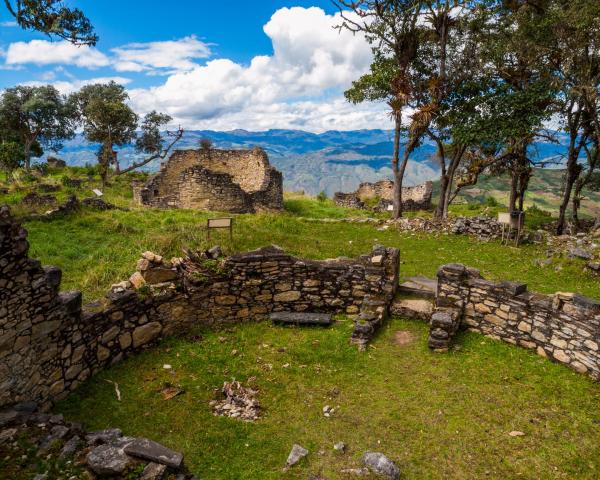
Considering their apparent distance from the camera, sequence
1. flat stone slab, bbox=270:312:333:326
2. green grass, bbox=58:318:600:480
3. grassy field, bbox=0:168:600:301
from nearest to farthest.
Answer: green grass, bbox=58:318:600:480
flat stone slab, bbox=270:312:333:326
grassy field, bbox=0:168:600:301

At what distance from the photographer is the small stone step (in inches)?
415

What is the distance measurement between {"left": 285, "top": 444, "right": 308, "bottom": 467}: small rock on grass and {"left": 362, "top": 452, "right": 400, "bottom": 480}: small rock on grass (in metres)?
0.93

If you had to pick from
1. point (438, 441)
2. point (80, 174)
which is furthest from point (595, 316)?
point (80, 174)

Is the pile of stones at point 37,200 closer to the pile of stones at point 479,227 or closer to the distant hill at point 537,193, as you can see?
the pile of stones at point 479,227

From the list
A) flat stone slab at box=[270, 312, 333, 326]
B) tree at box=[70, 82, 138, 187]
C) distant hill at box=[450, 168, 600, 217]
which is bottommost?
distant hill at box=[450, 168, 600, 217]

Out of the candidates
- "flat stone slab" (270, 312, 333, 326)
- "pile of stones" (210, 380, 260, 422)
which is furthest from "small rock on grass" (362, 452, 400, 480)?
"flat stone slab" (270, 312, 333, 326)

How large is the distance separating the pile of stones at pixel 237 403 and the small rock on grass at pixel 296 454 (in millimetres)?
1176

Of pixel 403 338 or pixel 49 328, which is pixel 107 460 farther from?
pixel 403 338

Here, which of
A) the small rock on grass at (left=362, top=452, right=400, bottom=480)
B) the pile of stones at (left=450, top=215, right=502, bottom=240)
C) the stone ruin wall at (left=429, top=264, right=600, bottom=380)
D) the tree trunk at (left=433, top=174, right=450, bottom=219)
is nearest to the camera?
the small rock on grass at (left=362, top=452, right=400, bottom=480)

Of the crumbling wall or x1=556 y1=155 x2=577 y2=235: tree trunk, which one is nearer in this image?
the crumbling wall

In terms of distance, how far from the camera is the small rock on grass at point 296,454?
5918 millimetres

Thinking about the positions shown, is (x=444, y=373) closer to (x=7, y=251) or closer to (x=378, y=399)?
(x=378, y=399)

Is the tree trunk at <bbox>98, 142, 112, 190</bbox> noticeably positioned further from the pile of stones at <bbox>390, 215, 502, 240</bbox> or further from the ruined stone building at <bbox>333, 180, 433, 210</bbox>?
the pile of stones at <bbox>390, 215, 502, 240</bbox>

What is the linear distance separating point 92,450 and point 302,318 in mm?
6071
